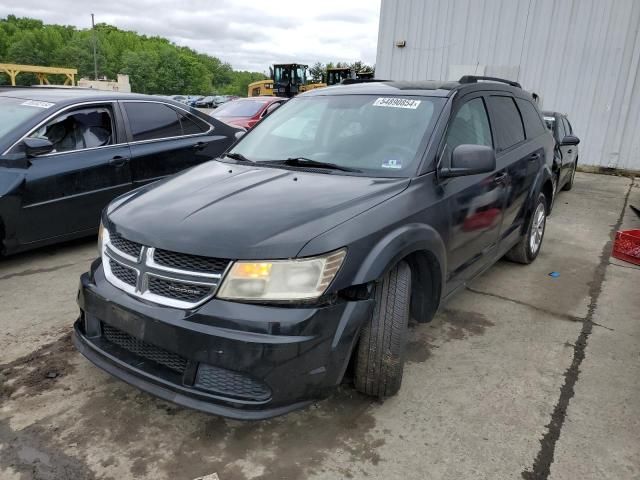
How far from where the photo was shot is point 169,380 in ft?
7.27

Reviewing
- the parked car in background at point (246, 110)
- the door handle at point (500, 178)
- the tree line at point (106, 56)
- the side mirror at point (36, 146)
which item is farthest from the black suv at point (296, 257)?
the tree line at point (106, 56)

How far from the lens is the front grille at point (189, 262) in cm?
214

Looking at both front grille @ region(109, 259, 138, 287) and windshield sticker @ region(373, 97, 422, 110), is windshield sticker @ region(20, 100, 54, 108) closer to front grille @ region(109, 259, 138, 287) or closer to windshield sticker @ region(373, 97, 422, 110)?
front grille @ region(109, 259, 138, 287)

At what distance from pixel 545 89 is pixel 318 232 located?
Answer: 13.3m

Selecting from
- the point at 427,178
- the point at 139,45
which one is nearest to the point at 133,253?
the point at 427,178

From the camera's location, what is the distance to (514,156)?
4.05 meters

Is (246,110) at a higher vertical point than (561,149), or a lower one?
higher

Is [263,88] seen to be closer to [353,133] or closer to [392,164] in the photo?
[353,133]

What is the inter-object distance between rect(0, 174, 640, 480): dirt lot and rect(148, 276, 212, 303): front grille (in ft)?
2.42

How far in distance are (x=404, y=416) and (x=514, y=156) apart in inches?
95.4

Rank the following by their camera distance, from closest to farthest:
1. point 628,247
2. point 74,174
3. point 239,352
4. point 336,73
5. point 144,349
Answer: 1. point 239,352
2. point 144,349
3. point 74,174
4. point 628,247
5. point 336,73

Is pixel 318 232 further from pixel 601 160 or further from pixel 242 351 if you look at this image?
pixel 601 160

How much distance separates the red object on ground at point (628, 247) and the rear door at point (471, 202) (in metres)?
2.53

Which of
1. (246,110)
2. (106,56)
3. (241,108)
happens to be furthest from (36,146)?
(106,56)
